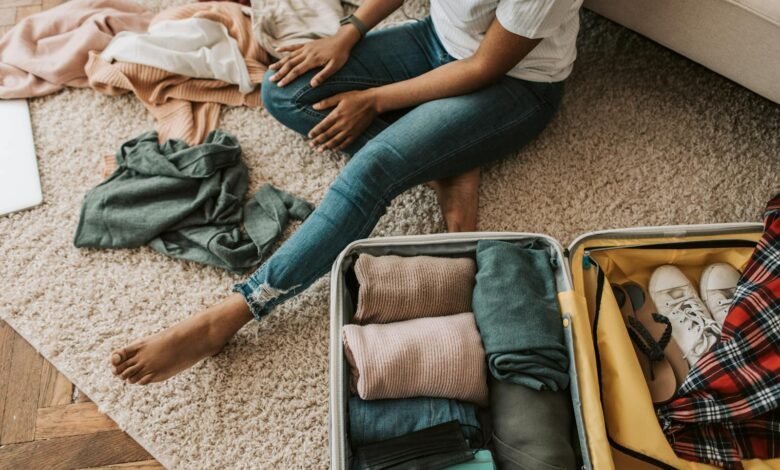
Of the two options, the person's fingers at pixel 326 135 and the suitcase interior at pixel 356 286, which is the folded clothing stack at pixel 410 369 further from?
the person's fingers at pixel 326 135

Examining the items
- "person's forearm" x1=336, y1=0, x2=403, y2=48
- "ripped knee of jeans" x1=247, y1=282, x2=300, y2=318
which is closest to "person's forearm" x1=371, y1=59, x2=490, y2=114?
"person's forearm" x1=336, y1=0, x2=403, y2=48

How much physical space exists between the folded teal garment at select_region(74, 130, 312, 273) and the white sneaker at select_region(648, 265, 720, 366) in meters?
0.66

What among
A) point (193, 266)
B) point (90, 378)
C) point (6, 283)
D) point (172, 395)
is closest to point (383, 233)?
point (193, 266)

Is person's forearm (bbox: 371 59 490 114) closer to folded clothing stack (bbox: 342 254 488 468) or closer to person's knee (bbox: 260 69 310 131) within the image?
person's knee (bbox: 260 69 310 131)

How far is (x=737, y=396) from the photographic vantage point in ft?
2.68

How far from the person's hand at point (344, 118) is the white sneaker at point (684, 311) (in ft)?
1.89

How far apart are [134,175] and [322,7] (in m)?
0.55

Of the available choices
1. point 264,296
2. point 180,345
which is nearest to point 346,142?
point 264,296

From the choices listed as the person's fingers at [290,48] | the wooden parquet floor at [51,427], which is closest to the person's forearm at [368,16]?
the person's fingers at [290,48]

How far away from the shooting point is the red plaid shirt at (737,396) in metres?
0.81

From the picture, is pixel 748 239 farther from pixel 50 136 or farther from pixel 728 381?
pixel 50 136

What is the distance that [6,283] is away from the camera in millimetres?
1155

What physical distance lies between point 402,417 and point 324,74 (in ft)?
2.09

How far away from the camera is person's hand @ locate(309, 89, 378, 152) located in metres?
1.13
